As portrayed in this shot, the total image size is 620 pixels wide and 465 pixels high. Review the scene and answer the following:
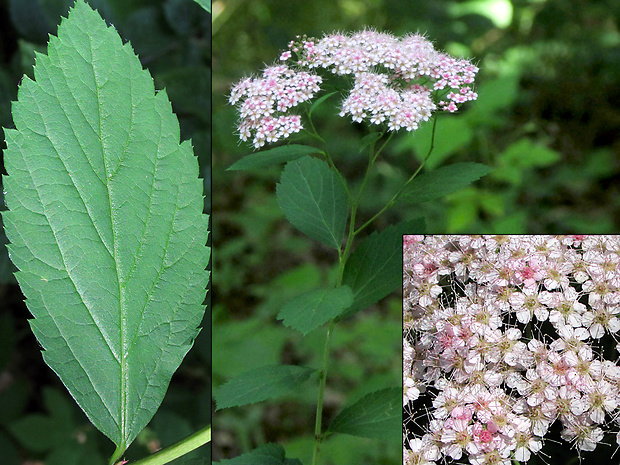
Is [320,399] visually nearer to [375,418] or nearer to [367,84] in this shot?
[375,418]

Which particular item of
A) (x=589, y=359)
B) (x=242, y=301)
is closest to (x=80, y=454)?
(x=242, y=301)

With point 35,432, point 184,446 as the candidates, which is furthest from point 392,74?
point 35,432

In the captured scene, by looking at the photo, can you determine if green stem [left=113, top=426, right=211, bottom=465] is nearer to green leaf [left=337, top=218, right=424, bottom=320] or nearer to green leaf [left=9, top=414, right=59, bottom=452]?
green leaf [left=337, top=218, right=424, bottom=320]

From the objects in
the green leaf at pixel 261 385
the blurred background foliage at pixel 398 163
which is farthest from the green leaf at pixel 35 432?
the green leaf at pixel 261 385

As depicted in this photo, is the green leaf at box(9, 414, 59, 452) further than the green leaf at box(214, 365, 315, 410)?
Yes

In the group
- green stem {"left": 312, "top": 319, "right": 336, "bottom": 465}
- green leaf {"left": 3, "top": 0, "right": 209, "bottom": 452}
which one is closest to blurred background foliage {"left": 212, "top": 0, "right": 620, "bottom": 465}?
green stem {"left": 312, "top": 319, "right": 336, "bottom": 465}

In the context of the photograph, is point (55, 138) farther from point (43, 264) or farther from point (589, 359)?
point (589, 359)
